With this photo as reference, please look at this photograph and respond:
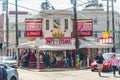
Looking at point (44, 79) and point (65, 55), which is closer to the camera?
point (44, 79)

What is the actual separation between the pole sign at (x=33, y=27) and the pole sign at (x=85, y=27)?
13.4 feet

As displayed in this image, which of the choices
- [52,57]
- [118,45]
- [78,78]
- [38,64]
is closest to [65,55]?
[52,57]

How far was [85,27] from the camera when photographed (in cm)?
4497

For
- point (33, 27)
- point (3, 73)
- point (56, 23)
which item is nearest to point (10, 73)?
point (3, 73)

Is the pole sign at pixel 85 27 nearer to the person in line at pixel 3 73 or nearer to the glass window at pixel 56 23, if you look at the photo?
the glass window at pixel 56 23

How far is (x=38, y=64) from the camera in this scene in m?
41.6

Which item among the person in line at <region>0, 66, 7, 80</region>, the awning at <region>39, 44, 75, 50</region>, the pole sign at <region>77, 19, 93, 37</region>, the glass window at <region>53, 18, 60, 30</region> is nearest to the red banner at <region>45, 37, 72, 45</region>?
the awning at <region>39, 44, 75, 50</region>

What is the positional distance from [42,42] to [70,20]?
462 centimetres

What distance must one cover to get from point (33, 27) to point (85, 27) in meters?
5.34

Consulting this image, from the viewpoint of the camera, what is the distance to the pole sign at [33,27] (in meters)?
44.8

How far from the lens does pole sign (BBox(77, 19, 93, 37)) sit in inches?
1757

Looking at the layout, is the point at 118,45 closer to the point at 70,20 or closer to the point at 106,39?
the point at 106,39

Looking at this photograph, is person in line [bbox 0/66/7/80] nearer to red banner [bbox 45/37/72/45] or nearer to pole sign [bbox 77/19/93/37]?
red banner [bbox 45/37/72/45]

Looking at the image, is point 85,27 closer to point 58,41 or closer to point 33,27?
point 58,41
